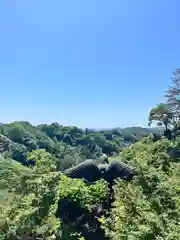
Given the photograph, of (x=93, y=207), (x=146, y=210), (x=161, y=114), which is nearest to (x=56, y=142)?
(x=161, y=114)

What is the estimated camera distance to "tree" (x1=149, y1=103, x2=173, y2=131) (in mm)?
39812

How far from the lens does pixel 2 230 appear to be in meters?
10.8

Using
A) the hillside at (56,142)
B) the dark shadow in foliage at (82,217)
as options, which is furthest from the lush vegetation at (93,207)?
the hillside at (56,142)

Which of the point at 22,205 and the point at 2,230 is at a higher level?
the point at 22,205

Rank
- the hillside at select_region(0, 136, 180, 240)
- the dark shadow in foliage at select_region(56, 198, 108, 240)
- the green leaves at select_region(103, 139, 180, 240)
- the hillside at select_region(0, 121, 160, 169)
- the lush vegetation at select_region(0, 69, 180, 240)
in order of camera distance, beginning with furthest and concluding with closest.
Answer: the hillside at select_region(0, 121, 160, 169)
the dark shadow in foliage at select_region(56, 198, 108, 240)
the hillside at select_region(0, 136, 180, 240)
the lush vegetation at select_region(0, 69, 180, 240)
the green leaves at select_region(103, 139, 180, 240)

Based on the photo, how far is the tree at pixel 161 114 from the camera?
3981 centimetres

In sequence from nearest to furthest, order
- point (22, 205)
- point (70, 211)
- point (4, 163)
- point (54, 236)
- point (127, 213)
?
point (127, 213), point (54, 236), point (70, 211), point (22, 205), point (4, 163)

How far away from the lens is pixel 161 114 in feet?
134

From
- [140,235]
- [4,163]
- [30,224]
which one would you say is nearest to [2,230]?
[30,224]

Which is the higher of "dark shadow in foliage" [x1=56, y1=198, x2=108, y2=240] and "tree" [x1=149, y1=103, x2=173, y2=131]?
"tree" [x1=149, y1=103, x2=173, y2=131]

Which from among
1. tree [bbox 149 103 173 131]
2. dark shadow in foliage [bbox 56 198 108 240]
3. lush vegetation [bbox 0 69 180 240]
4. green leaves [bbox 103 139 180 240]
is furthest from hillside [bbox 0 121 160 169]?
green leaves [bbox 103 139 180 240]

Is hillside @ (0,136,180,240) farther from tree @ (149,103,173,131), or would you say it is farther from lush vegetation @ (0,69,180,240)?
tree @ (149,103,173,131)

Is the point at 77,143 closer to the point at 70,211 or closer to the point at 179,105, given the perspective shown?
the point at 179,105

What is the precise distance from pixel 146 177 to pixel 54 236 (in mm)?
3826
